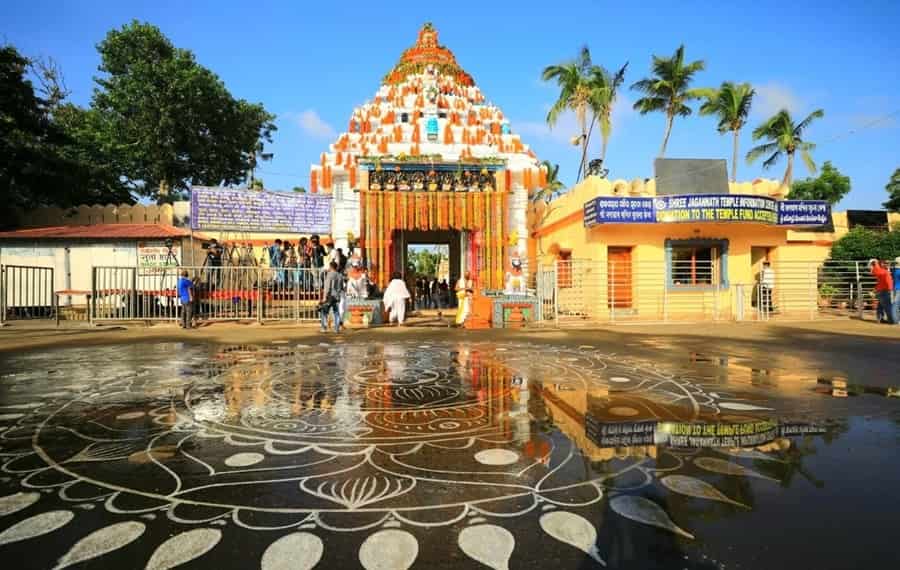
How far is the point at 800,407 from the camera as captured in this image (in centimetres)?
392

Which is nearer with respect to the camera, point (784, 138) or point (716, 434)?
point (716, 434)

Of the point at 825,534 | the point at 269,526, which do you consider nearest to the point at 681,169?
the point at 825,534

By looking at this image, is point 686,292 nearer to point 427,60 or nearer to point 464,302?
point 464,302

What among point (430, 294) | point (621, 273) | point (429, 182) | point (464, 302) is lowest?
point (464, 302)

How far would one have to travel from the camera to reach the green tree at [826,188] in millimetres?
29109

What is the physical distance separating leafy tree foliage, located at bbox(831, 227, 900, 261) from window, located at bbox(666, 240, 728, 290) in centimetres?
646

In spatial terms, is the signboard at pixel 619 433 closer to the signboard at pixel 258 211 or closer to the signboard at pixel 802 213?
the signboard at pixel 258 211

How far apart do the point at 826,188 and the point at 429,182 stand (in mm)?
28077

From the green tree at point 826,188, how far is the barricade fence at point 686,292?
1569 centimetres

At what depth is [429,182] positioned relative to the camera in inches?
631

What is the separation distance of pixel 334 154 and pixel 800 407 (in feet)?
50.8

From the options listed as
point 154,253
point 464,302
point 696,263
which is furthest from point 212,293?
point 696,263

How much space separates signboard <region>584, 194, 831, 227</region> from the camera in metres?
14.0

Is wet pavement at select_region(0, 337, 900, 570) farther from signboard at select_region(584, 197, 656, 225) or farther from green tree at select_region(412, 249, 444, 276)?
green tree at select_region(412, 249, 444, 276)
